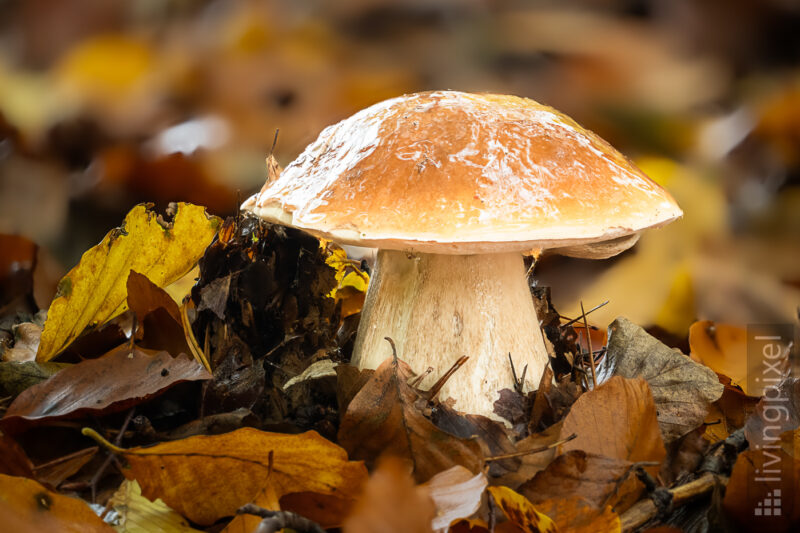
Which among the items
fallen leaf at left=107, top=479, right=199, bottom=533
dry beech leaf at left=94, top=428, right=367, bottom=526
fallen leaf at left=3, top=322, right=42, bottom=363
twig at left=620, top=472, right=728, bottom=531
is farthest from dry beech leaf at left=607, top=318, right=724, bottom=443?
fallen leaf at left=3, top=322, right=42, bottom=363

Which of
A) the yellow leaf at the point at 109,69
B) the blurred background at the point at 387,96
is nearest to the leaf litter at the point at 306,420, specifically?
the blurred background at the point at 387,96

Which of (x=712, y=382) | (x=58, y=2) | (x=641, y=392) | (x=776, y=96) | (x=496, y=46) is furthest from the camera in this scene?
(x=496, y=46)

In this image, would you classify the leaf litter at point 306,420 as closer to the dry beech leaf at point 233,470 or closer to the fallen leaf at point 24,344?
the dry beech leaf at point 233,470

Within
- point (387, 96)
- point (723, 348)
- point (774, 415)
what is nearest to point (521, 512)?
point (774, 415)

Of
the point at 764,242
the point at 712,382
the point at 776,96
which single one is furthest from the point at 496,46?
the point at 712,382

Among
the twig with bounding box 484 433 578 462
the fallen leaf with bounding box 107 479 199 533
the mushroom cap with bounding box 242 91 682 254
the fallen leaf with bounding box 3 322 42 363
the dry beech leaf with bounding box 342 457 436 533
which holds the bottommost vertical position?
the fallen leaf with bounding box 3 322 42 363

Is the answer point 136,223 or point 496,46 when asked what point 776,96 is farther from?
point 136,223

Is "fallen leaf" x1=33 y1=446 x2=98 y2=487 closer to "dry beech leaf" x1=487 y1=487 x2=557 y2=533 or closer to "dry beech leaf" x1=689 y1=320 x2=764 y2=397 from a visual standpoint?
"dry beech leaf" x1=487 y1=487 x2=557 y2=533
